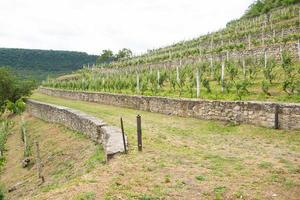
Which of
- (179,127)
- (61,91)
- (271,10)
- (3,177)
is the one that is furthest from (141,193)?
(271,10)

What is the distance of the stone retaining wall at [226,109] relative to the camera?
11344 millimetres

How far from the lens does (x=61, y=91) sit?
124 feet

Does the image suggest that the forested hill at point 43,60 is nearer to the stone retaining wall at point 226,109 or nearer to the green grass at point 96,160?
the stone retaining wall at point 226,109

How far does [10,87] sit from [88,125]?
21995mm

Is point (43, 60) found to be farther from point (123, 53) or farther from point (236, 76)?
point (236, 76)

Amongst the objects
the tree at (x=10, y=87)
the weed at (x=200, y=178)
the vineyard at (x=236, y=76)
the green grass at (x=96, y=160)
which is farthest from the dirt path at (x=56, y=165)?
the tree at (x=10, y=87)

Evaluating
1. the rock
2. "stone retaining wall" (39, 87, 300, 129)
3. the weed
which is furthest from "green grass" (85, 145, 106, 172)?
the rock

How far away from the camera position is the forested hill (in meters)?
95.3

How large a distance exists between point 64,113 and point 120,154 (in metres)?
11.8

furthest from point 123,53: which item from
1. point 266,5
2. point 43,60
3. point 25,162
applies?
point 25,162

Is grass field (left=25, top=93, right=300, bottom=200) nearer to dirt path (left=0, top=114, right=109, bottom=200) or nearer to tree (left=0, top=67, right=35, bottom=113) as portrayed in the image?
dirt path (left=0, top=114, right=109, bottom=200)

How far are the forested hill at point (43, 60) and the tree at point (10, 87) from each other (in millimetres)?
55553

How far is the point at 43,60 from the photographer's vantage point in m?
105

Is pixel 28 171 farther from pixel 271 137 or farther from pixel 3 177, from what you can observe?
pixel 271 137
